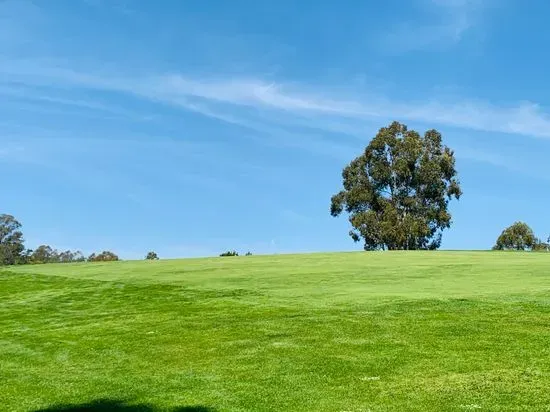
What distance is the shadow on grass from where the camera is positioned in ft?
36.4

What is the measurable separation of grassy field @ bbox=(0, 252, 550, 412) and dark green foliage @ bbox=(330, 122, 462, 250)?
60.3 m

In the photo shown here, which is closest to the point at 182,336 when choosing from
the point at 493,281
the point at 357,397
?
the point at 357,397

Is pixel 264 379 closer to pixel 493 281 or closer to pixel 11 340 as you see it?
pixel 11 340

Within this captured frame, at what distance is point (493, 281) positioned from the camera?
2575 cm

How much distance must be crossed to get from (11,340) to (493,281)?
18279 mm

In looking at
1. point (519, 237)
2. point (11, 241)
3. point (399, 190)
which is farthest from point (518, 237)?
point (11, 241)

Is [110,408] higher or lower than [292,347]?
lower

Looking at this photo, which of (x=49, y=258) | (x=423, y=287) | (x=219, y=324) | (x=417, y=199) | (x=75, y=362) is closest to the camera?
(x=75, y=362)

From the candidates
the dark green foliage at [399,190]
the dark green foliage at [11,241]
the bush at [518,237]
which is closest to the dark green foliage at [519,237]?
the bush at [518,237]

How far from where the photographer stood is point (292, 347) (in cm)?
1529

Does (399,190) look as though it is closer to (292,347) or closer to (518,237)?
(518,237)

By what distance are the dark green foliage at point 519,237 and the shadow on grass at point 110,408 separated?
131 metres

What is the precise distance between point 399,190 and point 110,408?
83898mm

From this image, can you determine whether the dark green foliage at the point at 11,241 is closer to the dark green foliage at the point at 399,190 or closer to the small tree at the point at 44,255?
the small tree at the point at 44,255
